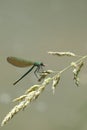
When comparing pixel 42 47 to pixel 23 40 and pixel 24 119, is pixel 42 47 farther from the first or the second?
pixel 24 119

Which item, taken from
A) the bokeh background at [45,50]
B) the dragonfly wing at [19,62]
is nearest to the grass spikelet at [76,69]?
the dragonfly wing at [19,62]

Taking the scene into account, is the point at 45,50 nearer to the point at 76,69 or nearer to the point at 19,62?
the point at 19,62

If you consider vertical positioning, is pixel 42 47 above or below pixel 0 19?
below

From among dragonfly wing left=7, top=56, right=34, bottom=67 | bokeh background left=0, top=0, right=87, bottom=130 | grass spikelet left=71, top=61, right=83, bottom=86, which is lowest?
grass spikelet left=71, top=61, right=83, bottom=86

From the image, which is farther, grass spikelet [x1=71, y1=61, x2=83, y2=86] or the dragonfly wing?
the dragonfly wing

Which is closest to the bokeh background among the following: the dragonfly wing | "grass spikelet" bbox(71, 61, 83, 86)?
the dragonfly wing

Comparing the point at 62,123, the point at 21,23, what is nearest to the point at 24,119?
the point at 62,123

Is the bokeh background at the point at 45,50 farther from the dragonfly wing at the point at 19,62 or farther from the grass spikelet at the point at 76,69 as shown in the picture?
the grass spikelet at the point at 76,69

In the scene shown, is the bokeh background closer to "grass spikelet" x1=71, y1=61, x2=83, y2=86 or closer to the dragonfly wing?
the dragonfly wing

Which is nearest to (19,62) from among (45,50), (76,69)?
(76,69)
